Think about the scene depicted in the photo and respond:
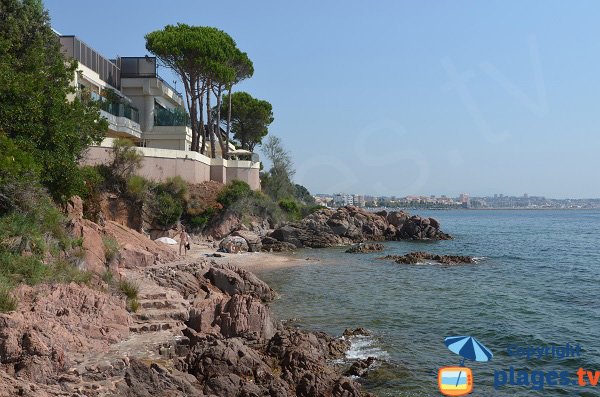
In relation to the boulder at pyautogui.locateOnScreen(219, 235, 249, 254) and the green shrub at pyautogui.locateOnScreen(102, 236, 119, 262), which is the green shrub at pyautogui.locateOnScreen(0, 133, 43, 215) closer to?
the green shrub at pyautogui.locateOnScreen(102, 236, 119, 262)

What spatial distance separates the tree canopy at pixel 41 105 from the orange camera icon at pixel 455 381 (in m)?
13.6

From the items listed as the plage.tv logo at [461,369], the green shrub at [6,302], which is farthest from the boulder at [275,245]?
the green shrub at [6,302]

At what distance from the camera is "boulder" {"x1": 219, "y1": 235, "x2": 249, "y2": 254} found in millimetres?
36688

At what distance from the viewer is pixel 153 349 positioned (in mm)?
12328

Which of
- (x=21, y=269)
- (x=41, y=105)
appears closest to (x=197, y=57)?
(x=41, y=105)

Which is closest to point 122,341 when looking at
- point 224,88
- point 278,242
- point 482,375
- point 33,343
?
point 33,343

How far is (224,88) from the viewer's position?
49625mm

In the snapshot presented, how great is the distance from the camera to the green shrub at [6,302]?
1149cm

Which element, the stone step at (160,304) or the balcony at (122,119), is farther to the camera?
the balcony at (122,119)

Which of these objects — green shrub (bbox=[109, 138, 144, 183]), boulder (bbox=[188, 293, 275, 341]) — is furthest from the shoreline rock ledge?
boulder (bbox=[188, 293, 275, 341])

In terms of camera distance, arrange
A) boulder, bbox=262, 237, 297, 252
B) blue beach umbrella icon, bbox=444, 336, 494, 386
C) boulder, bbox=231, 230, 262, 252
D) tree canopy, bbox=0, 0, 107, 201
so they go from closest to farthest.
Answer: blue beach umbrella icon, bbox=444, 336, 494, 386 → tree canopy, bbox=0, 0, 107, 201 → boulder, bbox=231, 230, 262, 252 → boulder, bbox=262, 237, 297, 252

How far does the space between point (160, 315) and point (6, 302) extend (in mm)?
4497

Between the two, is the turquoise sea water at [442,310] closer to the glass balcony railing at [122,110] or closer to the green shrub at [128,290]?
the green shrub at [128,290]

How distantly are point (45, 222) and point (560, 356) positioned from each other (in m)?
15.8
